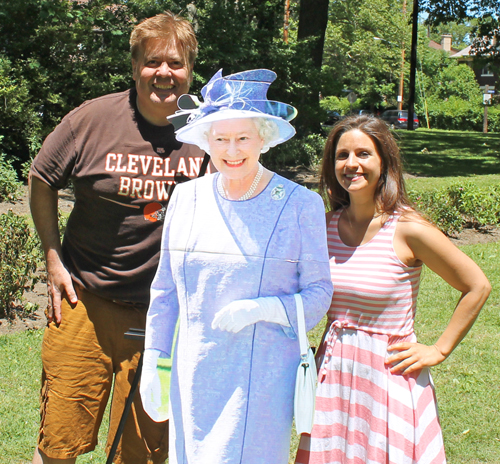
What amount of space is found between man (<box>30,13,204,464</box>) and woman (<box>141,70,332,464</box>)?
0.74 meters

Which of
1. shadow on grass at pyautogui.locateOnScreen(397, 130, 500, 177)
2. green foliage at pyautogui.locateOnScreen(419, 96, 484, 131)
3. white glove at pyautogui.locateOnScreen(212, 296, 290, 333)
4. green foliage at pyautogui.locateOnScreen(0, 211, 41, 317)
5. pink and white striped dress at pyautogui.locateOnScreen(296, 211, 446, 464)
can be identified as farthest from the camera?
green foliage at pyautogui.locateOnScreen(419, 96, 484, 131)

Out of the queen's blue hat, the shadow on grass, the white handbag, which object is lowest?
the white handbag

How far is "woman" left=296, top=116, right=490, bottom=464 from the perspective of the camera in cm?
238

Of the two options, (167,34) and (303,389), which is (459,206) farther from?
(303,389)

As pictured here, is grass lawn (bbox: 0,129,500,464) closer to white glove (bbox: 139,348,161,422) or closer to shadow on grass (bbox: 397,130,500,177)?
white glove (bbox: 139,348,161,422)

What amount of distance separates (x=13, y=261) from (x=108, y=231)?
3.21 m

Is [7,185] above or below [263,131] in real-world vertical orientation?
below

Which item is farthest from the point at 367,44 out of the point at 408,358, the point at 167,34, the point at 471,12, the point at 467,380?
the point at 408,358

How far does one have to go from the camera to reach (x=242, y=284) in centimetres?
196

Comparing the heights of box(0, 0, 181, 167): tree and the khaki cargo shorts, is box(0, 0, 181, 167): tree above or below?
above

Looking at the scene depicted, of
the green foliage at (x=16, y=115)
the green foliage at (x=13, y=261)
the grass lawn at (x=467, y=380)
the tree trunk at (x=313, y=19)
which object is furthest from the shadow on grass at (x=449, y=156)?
the green foliage at (x=13, y=261)

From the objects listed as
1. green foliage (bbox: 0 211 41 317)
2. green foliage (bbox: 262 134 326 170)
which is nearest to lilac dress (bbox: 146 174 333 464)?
green foliage (bbox: 0 211 41 317)

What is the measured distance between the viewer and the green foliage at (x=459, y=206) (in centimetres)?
938

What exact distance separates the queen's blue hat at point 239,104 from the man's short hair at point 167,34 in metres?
0.80
